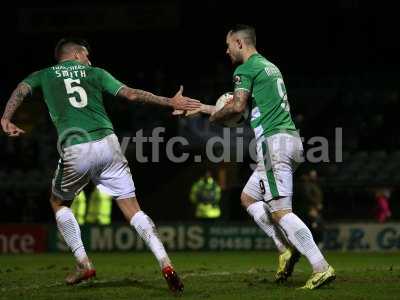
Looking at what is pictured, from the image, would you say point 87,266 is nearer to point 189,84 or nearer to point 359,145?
point 359,145

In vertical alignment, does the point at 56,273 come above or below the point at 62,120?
below

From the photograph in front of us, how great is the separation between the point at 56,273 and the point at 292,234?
15.0 feet

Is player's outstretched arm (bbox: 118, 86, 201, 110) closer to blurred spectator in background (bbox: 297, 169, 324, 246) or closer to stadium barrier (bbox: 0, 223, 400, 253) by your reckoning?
blurred spectator in background (bbox: 297, 169, 324, 246)

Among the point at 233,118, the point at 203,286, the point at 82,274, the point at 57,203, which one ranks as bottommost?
the point at 203,286

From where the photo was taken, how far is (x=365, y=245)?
20969 millimetres

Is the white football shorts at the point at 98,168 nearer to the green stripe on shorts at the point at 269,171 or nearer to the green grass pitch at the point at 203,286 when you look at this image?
the green grass pitch at the point at 203,286

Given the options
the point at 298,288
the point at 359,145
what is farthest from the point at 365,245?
the point at 298,288

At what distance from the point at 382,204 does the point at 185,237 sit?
5.08 m

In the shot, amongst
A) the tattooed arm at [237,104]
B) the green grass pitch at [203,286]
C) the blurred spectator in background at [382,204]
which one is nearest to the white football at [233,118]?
the tattooed arm at [237,104]

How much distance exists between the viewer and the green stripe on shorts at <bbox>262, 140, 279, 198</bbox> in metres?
9.11

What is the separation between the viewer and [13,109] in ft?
31.1

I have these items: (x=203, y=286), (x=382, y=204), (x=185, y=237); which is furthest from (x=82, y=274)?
(x=382, y=204)

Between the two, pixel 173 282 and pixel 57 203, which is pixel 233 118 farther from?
pixel 57 203

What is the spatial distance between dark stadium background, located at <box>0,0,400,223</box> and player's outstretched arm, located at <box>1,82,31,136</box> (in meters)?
14.0
